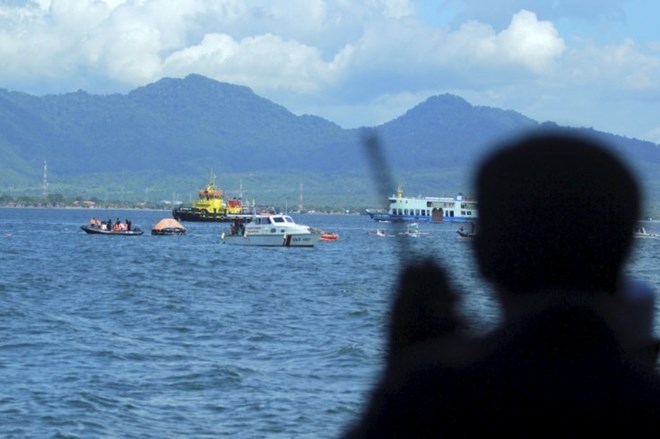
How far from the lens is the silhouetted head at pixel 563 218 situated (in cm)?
263

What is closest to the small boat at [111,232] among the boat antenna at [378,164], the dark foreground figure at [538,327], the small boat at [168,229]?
the small boat at [168,229]

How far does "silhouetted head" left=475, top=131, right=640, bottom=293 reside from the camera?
104 inches

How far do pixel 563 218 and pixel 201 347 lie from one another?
937 inches

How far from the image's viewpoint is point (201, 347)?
26141mm

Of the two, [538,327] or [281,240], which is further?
[281,240]

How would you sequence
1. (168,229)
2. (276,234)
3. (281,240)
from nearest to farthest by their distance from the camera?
1. (276,234)
2. (281,240)
3. (168,229)

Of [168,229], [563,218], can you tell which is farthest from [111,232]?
[563,218]

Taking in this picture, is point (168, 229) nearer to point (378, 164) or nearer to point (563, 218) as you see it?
point (378, 164)

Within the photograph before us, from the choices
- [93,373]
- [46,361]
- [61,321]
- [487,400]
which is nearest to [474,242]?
[487,400]

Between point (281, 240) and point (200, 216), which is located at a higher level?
point (200, 216)

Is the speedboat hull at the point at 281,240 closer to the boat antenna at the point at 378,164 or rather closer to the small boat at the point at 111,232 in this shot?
the small boat at the point at 111,232

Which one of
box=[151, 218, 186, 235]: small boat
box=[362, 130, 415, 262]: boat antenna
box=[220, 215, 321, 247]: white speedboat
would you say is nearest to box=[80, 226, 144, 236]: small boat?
box=[151, 218, 186, 235]: small boat

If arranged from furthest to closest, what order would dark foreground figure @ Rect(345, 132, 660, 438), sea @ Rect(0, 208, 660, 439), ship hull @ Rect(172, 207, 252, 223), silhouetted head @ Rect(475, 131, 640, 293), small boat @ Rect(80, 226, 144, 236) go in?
ship hull @ Rect(172, 207, 252, 223) → small boat @ Rect(80, 226, 144, 236) → sea @ Rect(0, 208, 660, 439) → silhouetted head @ Rect(475, 131, 640, 293) → dark foreground figure @ Rect(345, 132, 660, 438)

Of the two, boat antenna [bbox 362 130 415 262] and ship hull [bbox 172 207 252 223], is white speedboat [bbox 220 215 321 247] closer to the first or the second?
ship hull [bbox 172 207 252 223]
